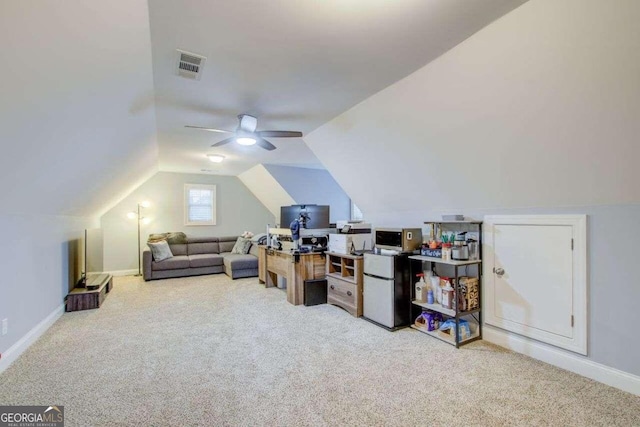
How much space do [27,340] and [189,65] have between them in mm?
3015

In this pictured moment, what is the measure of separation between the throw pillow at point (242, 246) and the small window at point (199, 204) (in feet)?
3.64

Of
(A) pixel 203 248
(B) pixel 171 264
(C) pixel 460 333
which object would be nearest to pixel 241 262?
(B) pixel 171 264

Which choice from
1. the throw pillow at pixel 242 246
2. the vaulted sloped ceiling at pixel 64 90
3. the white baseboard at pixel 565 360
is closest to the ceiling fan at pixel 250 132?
the vaulted sloped ceiling at pixel 64 90

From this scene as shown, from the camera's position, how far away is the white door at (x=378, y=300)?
3.34 m

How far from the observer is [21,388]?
2.20m

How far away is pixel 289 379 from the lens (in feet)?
7.64

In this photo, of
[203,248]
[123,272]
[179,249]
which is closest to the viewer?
[123,272]

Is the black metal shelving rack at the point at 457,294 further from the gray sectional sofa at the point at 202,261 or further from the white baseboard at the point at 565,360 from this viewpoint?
the gray sectional sofa at the point at 202,261

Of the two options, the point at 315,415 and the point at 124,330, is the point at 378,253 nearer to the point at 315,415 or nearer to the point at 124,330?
the point at 315,415

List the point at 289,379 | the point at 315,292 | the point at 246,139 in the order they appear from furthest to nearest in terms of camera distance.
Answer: the point at 315,292, the point at 246,139, the point at 289,379

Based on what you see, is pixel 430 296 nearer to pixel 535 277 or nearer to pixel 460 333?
pixel 460 333

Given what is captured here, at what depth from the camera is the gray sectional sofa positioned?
19.9 ft

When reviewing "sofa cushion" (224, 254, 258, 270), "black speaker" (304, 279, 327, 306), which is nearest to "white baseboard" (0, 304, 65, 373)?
"sofa cushion" (224, 254, 258, 270)

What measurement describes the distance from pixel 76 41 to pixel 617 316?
13.0 feet
